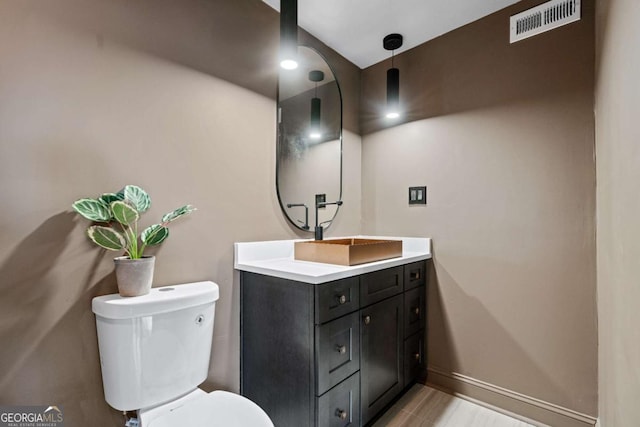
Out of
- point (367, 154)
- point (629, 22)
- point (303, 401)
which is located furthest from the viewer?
point (367, 154)

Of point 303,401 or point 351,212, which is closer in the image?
point 303,401

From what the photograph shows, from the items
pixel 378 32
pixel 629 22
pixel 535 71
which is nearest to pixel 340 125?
pixel 378 32

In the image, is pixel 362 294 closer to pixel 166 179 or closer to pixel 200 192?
pixel 200 192

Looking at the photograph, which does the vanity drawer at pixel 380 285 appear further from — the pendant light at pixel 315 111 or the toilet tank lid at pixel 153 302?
the pendant light at pixel 315 111

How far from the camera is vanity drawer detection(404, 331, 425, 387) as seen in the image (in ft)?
5.89

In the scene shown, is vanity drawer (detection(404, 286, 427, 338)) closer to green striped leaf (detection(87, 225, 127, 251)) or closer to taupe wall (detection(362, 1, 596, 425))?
taupe wall (detection(362, 1, 596, 425))

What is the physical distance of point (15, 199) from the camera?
983 millimetres

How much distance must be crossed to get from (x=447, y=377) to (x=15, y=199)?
227cm

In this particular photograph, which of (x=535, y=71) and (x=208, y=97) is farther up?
(x=535, y=71)

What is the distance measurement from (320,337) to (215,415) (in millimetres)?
449

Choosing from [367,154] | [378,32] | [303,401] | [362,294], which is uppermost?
[378,32]

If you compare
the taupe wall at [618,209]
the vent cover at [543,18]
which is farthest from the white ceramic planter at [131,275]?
the vent cover at [543,18]

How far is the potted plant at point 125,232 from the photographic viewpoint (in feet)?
3.40
